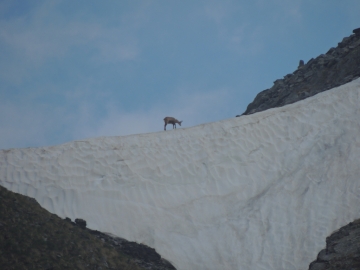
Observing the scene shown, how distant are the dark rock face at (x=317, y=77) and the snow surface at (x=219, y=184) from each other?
735cm

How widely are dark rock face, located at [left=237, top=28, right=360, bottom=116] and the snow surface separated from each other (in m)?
7.35

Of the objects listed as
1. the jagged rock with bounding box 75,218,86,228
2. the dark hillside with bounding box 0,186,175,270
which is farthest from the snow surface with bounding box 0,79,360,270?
the dark hillside with bounding box 0,186,175,270

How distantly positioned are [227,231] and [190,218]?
1971mm

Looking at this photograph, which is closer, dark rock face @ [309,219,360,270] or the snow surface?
dark rock face @ [309,219,360,270]

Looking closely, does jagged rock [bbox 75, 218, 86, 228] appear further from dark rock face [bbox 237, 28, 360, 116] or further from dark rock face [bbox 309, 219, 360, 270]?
dark rock face [bbox 237, 28, 360, 116]

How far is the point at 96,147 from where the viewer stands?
30.3 m

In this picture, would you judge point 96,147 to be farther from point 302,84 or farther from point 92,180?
point 302,84

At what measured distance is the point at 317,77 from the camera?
43406mm

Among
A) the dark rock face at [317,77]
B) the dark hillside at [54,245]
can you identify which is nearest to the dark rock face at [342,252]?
the dark hillside at [54,245]

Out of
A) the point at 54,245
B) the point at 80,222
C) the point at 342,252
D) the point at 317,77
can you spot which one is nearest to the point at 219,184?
the point at 80,222

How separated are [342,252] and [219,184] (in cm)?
943

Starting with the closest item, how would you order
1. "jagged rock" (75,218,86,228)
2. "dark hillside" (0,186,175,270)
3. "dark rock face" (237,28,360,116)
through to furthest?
"dark hillside" (0,186,175,270) < "jagged rock" (75,218,86,228) < "dark rock face" (237,28,360,116)

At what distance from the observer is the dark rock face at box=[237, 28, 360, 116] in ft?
133

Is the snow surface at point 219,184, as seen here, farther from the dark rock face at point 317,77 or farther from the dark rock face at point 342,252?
the dark rock face at point 317,77
